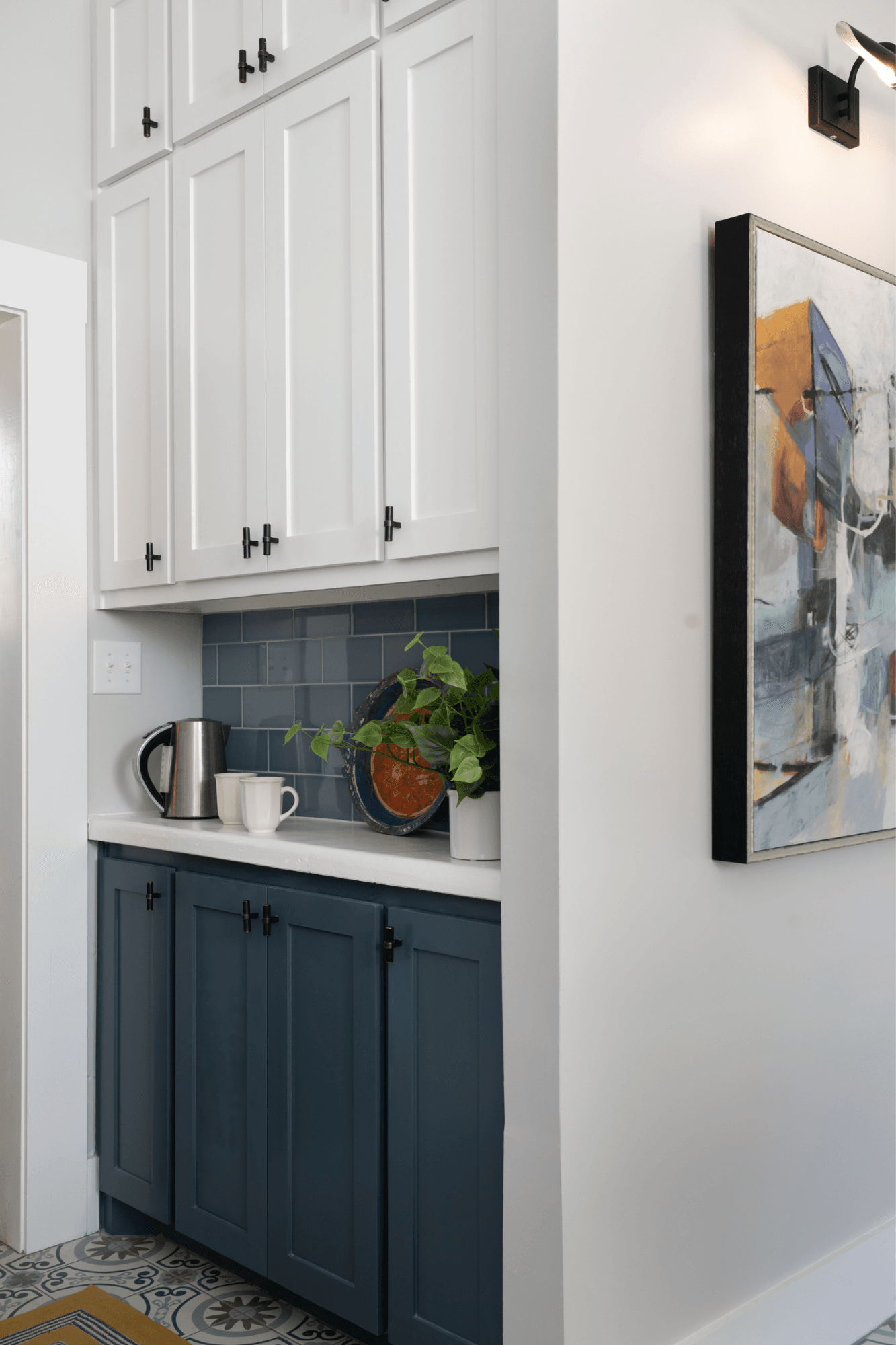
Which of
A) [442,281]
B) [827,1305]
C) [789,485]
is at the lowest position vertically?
[827,1305]

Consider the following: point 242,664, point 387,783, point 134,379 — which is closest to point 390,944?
point 387,783

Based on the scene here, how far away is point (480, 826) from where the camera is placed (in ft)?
6.13

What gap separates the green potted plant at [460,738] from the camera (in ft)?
5.91

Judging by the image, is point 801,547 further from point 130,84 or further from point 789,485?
point 130,84

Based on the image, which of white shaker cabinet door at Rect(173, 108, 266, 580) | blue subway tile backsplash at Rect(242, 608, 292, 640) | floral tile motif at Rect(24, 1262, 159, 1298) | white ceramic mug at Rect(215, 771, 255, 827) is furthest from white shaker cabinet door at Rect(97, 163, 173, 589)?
floral tile motif at Rect(24, 1262, 159, 1298)

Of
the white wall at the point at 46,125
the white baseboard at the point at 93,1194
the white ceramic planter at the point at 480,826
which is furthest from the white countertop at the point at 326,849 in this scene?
the white wall at the point at 46,125

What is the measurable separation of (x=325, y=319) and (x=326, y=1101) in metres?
1.45

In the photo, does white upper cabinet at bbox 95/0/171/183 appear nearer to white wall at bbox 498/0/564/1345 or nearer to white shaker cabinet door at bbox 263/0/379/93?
white shaker cabinet door at bbox 263/0/379/93

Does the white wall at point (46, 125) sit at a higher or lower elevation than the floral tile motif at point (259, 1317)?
higher

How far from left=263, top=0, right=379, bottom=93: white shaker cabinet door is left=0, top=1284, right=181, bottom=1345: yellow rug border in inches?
→ 94.9

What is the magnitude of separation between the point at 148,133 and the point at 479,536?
1400 millimetres

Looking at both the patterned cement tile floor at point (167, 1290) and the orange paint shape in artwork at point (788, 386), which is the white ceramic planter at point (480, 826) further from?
→ the patterned cement tile floor at point (167, 1290)

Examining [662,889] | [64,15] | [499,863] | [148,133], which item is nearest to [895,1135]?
[662,889]

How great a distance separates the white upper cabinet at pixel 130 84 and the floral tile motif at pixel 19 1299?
244 cm
